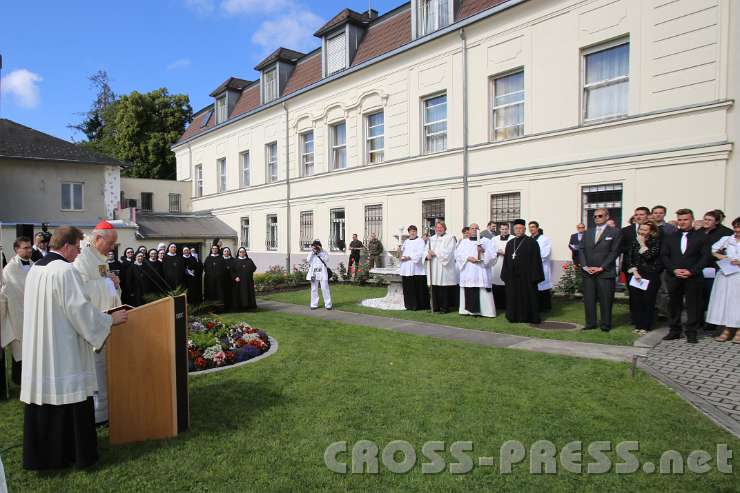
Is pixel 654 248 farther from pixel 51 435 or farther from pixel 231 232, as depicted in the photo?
pixel 231 232

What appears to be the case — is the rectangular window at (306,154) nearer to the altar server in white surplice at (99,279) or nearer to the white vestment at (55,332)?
→ the altar server in white surplice at (99,279)

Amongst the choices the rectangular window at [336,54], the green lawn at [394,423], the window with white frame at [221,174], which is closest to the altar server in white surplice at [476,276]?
the green lawn at [394,423]

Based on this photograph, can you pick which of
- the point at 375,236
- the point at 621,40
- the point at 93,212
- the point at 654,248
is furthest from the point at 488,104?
the point at 93,212

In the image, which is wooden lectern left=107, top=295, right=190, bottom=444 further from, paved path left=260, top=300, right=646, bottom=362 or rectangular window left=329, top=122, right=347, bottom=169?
rectangular window left=329, top=122, right=347, bottom=169

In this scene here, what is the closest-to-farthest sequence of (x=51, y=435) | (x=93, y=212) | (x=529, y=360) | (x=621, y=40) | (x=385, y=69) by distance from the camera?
(x=51, y=435) < (x=529, y=360) < (x=621, y=40) < (x=385, y=69) < (x=93, y=212)

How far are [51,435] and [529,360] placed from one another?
220 inches

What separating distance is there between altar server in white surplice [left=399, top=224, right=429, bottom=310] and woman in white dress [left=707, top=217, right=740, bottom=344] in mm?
5791

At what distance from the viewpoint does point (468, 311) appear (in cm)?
1105

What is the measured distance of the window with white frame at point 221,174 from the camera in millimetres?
31297

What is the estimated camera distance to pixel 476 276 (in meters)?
10.8

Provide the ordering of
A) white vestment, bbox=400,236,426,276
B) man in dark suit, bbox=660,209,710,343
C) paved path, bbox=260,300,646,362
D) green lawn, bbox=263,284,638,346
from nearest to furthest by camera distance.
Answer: paved path, bbox=260,300,646,362 < man in dark suit, bbox=660,209,710,343 < green lawn, bbox=263,284,638,346 < white vestment, bbox=400,236,426,276

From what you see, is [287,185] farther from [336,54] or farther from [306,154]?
[336,54]

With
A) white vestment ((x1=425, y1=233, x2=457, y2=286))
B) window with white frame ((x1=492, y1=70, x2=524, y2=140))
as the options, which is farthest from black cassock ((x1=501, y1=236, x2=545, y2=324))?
window with white frame ((x1=492, y1=70, x2=524, y2=140))

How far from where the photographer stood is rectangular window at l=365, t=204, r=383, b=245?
2032 centimetres
